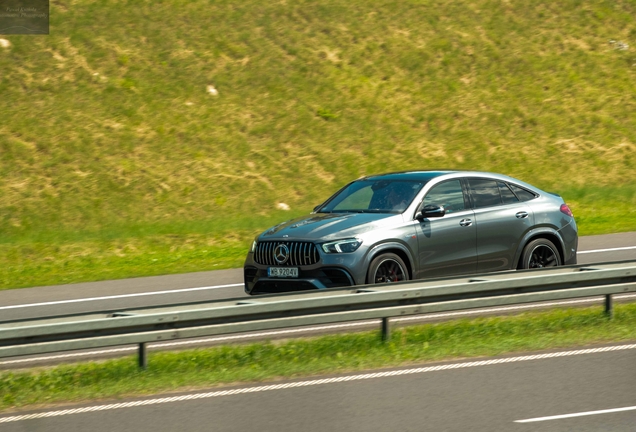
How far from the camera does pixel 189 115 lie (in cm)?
2545

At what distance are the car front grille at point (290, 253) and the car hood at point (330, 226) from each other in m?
0.08

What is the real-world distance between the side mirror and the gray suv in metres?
0.01

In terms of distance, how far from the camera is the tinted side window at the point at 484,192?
12.0 meters

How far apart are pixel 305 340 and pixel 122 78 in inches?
714

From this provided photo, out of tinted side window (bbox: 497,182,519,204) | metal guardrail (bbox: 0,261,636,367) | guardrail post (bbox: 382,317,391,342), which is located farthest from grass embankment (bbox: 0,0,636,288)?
metal guardrail (bbox: 0,261,636,367)

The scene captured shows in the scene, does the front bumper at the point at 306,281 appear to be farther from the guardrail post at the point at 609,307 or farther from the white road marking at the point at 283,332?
the guardrail post at the point at 609,307

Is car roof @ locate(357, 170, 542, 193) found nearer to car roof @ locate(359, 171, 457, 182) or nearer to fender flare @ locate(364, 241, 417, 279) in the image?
car roof @ locate(359, 171, 457, 182)

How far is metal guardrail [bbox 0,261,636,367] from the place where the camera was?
8070 millimetres

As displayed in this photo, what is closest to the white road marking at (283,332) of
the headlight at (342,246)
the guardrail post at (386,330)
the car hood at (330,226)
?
the headlight at (342,246)

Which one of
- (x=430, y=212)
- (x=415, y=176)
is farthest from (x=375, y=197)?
(x=430, y=212)

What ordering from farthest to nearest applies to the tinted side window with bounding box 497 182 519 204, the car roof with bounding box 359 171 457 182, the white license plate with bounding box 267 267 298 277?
the tinted side window with bounding box 497 182 519 204, the car roof with bounding box 359 171 457 182, the white license plate with bounding box 267 267 298 277

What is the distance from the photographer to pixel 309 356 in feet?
30.0

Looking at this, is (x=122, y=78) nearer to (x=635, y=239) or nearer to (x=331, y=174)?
(x=331, y=174)

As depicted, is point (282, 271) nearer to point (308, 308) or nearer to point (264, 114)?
point (308, 308)
